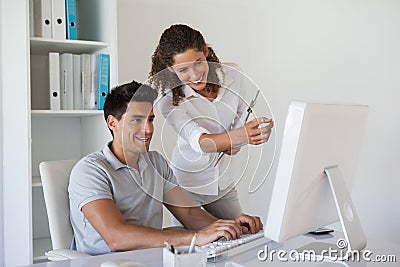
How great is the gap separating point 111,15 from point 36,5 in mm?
344

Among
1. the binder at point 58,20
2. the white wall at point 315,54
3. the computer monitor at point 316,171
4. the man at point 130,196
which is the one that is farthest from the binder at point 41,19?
the computer monitor at point 316,171

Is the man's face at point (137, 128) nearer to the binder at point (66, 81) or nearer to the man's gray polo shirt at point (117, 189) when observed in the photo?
the man's gray polo shirt at point (117, 189)

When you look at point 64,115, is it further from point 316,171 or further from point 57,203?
point 316,171

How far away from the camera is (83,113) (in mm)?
2564

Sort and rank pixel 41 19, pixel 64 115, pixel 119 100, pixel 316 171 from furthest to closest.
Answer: pixel 64 115 < pixel 41 19 < pixel 119 100 < pixel 316 171

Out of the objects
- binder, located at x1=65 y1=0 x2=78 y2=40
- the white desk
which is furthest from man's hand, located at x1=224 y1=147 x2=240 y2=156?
binder, located at x1=65 y1=0 x2=78 y2=40

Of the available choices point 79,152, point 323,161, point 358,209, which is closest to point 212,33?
point 79,152

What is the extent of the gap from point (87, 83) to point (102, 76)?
3.1 inches

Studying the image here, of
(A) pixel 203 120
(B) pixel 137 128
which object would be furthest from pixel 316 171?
(B) pixel 137 128

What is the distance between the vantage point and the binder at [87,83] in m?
2.60

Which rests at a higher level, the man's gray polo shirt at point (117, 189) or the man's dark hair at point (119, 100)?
the man's dark hair at point (119, 100)

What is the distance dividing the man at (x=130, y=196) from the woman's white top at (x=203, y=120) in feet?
0.29

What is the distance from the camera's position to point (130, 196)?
183 centimetres

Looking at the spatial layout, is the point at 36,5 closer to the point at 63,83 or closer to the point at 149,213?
the point at 63,83
